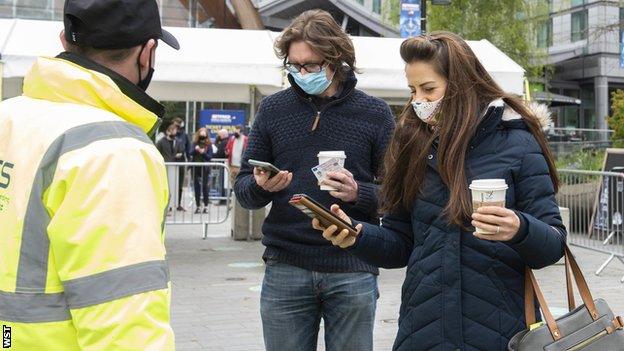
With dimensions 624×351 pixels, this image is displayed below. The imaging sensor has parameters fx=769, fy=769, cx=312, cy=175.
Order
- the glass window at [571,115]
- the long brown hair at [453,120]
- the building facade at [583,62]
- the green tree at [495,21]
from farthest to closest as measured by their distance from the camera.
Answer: the glass window at [571,115] → the building facade at [583,62] → the green tree at [495,21] → the long brown hair at [453,120]

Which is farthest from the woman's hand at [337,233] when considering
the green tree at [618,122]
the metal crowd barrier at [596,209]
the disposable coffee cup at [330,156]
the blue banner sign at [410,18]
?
the green tree at [618,122]

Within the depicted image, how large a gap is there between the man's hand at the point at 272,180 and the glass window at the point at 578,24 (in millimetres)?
47812

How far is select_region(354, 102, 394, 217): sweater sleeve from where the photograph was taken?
10.4ft

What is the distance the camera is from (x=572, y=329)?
2.40 metres

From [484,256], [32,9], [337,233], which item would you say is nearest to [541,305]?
[484,256]

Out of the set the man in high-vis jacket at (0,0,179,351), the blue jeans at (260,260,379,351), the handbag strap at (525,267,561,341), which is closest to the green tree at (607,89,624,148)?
the blue jeans at (260,260,379,351)

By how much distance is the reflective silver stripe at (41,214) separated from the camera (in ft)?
5.42

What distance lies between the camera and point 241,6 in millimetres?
35500

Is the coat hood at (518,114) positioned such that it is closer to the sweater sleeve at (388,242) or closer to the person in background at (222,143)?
the sweater sleeve at (388,242)

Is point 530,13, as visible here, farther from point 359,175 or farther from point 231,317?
point 359,175

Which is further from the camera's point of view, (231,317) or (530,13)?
(530,13)

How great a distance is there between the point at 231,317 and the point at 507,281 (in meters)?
4.90

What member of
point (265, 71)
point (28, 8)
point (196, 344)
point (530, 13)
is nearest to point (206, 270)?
point (265, 71)

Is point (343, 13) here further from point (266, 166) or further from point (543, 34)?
point (266, 166)
